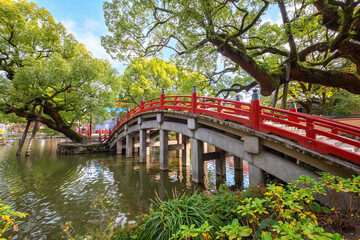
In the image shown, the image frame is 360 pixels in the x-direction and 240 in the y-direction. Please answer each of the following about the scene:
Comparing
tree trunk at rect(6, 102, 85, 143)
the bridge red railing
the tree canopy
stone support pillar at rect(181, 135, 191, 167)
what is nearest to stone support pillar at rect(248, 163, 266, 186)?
the bridge red railing

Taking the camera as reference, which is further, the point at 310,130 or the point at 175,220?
the point at 310,130

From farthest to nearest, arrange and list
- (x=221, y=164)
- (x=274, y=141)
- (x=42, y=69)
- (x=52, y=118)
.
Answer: (x=52, y=118) → (x=42, y=69) → (x=221, y=164) → (x=274, y=141)

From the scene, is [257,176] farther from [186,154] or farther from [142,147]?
[142,147]

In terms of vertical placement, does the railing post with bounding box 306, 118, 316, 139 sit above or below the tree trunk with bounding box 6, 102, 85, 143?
below

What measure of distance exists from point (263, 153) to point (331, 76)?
5809 mm

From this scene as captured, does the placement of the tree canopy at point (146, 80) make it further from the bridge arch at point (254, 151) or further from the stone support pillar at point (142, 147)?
the bridge arch at point (254, 151)

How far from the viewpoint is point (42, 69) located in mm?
11734

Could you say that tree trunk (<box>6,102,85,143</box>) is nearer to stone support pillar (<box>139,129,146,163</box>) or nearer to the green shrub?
stone support pillar (<box>139,129,146,163</box>)

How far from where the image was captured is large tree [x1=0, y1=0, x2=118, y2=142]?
40.1 feet

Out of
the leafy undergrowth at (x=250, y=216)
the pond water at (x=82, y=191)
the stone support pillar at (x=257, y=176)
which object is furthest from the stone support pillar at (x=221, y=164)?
the leafy undergrowth at (x=250, y=216)

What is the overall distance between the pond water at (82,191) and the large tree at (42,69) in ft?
18.4

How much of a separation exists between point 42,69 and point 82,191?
9470 millimetres

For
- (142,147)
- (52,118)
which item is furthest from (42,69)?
(142,147)

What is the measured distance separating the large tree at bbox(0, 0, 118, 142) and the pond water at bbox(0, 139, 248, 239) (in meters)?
5.62
